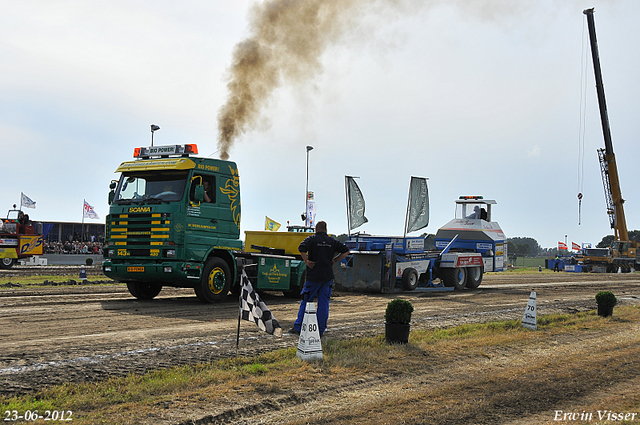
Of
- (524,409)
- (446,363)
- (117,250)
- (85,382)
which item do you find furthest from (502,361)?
(117,250)

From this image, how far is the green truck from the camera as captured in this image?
43.3 ft

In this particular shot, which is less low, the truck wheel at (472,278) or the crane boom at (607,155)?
the crane boom at (607,155)

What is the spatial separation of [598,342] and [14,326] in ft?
33.6

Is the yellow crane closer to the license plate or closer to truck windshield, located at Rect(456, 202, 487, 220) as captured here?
truck windshield, located at Rect(456, 202, 487, 220)

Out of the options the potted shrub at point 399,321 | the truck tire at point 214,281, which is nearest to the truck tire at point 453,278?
the truck tire at point 214,281

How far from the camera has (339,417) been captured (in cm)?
548

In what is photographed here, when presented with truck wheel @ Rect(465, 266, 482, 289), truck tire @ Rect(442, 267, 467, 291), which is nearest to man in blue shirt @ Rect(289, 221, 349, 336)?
truck tire @ Rect(442, 267, 467, 291)

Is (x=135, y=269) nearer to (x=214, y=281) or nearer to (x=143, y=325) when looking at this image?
(x=214, y=281)

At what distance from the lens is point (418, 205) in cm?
1973

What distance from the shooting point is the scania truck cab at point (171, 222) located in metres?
13.2

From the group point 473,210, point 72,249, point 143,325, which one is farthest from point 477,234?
point 72,249

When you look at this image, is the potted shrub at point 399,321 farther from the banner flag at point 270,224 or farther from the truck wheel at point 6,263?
the truck wheel at point 6,263

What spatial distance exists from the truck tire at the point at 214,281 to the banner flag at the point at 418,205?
7.36 m

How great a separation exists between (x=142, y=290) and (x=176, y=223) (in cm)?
309
